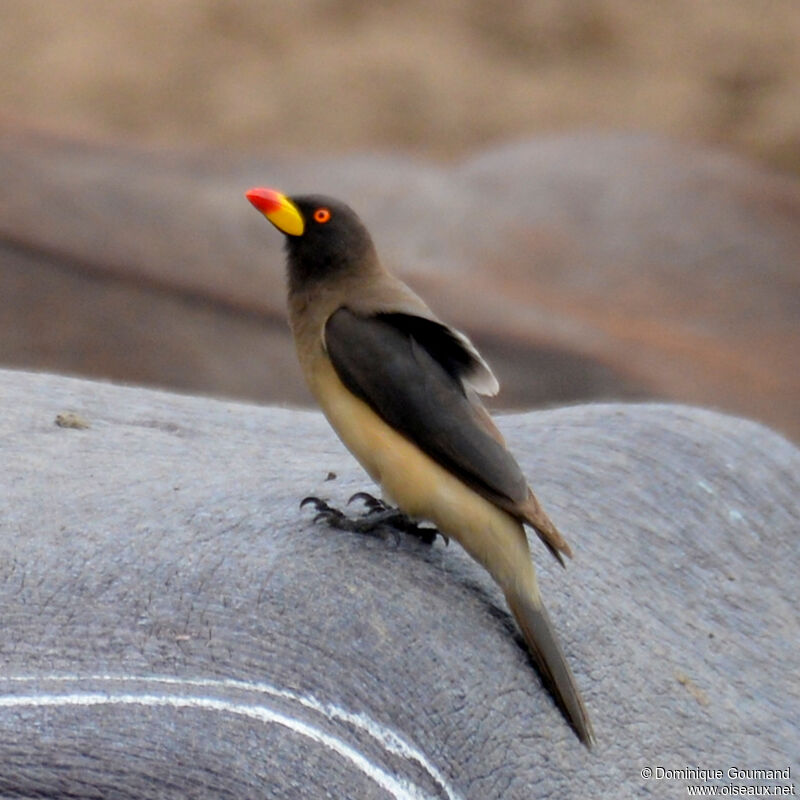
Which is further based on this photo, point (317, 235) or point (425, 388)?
point (317, 235)

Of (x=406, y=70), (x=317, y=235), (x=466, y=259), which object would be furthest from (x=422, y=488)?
(x=406, y=70)

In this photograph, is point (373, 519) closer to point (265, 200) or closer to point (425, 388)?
point (425, 388)

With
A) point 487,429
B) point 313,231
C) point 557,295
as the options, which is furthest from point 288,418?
point 557,295

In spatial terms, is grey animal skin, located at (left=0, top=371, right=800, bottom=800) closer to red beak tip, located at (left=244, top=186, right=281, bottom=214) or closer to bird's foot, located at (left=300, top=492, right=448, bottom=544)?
bird's foot, located at (left=300, top=492, right=448, bottom=544)

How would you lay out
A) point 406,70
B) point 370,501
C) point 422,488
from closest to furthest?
point 422,488 < point 370,501 < point 406,70

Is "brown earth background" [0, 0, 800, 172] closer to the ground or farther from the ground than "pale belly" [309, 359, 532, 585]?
closer to the ground

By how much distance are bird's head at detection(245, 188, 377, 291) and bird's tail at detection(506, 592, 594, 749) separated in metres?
0.52

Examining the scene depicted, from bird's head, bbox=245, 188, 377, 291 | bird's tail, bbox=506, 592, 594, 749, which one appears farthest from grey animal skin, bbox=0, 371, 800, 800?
bird's head, bbox=245, 188, 377, 291

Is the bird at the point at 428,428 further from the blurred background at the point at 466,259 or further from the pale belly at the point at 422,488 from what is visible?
the blurred background at the point at 466,259

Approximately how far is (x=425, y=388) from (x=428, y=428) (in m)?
0.05

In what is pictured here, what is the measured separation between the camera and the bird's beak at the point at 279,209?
2.12 metres

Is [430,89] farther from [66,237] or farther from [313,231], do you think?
[313,231]

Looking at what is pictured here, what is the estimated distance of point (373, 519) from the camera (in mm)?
1963

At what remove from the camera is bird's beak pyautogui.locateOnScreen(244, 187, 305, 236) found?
212cm
